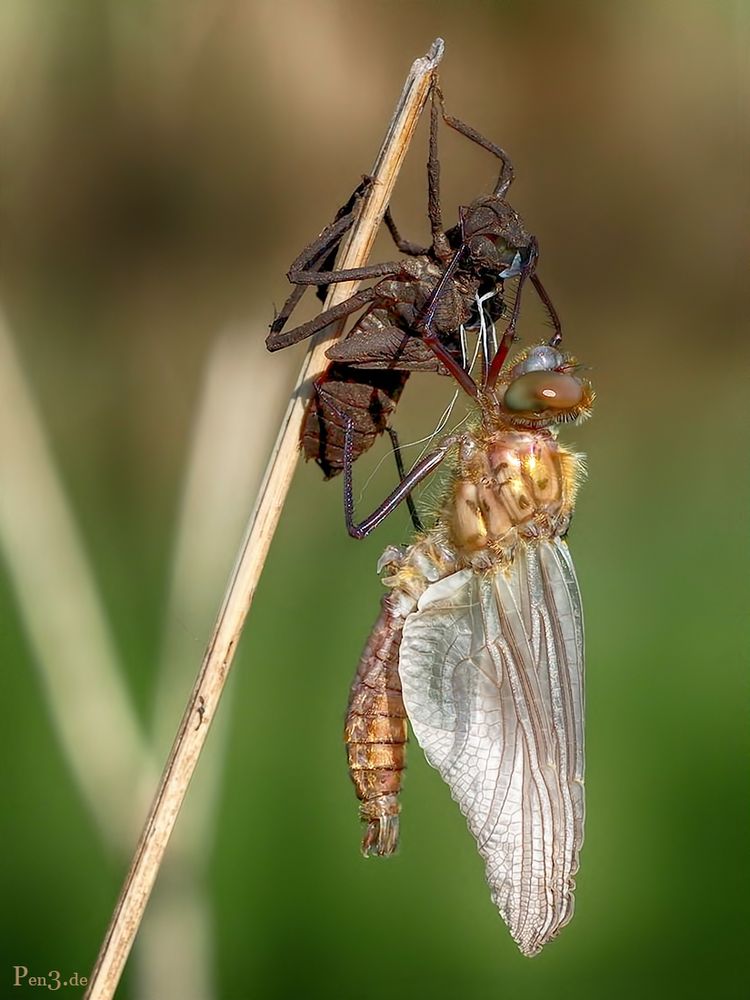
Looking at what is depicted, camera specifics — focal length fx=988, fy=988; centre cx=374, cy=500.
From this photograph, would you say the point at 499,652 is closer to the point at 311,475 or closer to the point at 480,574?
the point at 480,574

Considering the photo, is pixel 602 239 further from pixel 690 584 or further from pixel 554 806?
pixel 554 806

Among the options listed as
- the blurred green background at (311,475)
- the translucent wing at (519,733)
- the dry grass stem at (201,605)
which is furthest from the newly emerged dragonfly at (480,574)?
the blurred green background at (311,475)

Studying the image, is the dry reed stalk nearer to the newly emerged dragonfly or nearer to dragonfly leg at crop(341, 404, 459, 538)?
the newly emerged dragonfly

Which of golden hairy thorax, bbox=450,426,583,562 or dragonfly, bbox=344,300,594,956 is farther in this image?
golden hairy thorax, bbox=450,426,583,562

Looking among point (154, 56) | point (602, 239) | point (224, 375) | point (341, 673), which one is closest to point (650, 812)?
point (341, 673)

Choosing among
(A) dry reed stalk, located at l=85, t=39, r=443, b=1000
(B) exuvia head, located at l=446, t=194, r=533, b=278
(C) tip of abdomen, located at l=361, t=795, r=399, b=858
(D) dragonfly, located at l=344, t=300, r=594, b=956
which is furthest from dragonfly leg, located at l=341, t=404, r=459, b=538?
(C) tip of abdomen, located at l=361, t=795, r=399, b=858

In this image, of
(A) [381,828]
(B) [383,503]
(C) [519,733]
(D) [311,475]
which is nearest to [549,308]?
(B) [383,503]

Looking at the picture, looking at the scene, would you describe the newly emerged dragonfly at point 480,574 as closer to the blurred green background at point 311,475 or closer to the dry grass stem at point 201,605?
the dry grass stem at point 201,605
